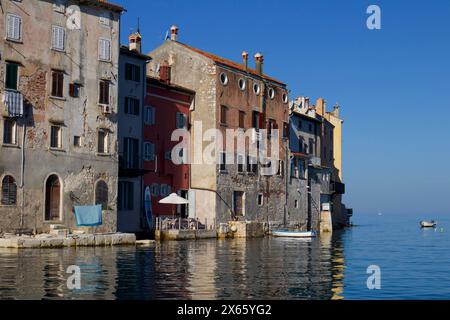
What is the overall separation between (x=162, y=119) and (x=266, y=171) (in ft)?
44.7

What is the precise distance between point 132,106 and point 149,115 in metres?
2.85

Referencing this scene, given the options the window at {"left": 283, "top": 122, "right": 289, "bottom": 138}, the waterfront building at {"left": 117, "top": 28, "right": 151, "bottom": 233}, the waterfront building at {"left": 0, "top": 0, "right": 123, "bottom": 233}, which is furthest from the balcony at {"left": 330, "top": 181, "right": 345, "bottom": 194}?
the waterfront building at {"left": 0, "top": 0, "right": 123, "bottom": 233}

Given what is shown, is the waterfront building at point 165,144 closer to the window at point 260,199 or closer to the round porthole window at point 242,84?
the round porthole window at point 242,84

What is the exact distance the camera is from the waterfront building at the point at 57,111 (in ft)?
121

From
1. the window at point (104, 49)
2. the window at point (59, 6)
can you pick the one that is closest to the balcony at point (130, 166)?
the window at point (104, 49)

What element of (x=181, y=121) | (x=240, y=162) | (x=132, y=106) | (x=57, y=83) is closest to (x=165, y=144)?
(x=181, y=121)

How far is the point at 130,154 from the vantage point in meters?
46.2

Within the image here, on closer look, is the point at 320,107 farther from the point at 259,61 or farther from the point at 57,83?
the point at 57,83

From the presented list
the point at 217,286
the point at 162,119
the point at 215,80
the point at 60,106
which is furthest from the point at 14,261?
the point at 215,80

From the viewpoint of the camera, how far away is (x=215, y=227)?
52.4m

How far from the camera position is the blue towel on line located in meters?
39.6
